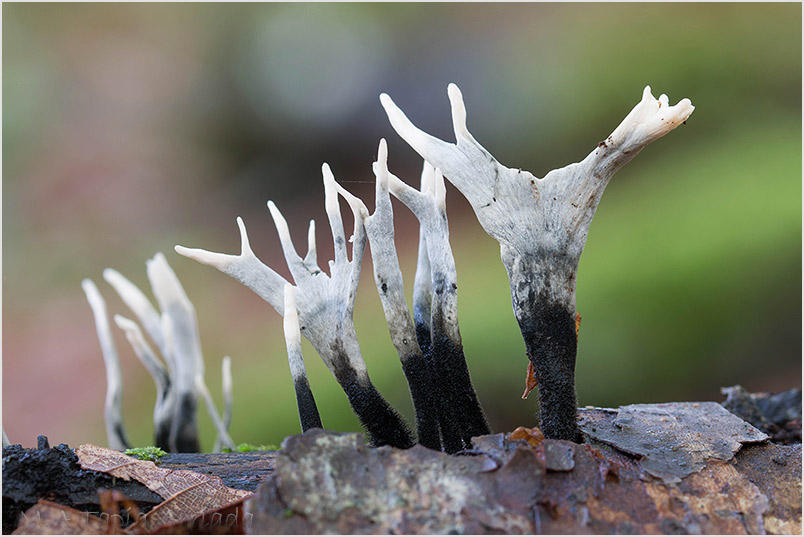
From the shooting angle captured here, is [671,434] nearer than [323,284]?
Yes

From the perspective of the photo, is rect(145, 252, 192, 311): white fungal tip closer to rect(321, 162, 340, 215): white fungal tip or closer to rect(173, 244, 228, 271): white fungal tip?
rect(173, 244, 228, 271): white fungal tip

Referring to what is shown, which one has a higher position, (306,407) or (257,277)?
(257,277)

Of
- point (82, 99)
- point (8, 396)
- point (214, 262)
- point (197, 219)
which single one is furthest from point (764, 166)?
point (8, 396)

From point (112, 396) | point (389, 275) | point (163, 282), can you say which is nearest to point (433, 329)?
point (389, 275)

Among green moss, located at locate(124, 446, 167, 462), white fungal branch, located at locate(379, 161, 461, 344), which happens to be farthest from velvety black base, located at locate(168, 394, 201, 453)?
white fungal branch, located at locate(379, 161, 461, 344)

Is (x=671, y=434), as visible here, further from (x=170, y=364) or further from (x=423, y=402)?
(x=170, y=364)

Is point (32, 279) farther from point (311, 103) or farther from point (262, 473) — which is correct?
point (262, 473)
